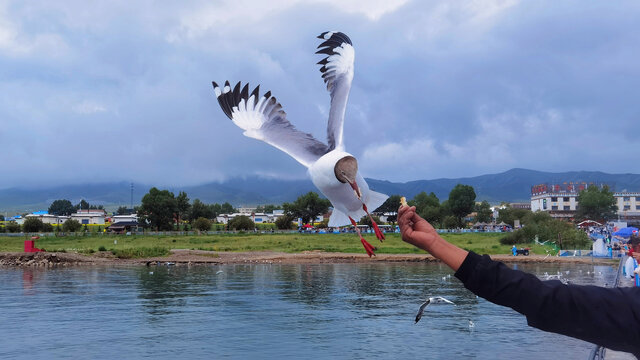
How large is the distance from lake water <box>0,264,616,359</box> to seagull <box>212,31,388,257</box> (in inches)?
654

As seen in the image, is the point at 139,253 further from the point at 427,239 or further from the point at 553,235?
the point at 427,239

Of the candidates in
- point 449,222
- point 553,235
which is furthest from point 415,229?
point 449,222

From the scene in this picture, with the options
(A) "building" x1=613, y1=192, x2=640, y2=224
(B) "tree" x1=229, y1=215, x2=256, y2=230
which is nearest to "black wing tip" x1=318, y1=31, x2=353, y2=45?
(B) "tree" x1=229, y1=215, x2=256, y2=230

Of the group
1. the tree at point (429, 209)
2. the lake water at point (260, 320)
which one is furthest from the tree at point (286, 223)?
the lake water at point (260, 320)

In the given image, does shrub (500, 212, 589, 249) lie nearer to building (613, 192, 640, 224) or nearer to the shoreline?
the shoreline

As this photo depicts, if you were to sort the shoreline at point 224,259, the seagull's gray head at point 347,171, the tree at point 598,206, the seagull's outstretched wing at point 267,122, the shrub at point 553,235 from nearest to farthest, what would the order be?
the seagull's gray head at point 347,171
the seagull's outstretched wing at point 267,122
the shoreline at point 224,259
the shrub at point 553,235
the tree at point 598,206

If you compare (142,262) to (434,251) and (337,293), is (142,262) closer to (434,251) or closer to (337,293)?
(337,293)

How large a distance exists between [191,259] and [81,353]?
3671 centimetres

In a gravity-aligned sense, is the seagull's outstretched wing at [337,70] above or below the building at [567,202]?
below

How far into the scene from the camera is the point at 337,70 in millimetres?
5566

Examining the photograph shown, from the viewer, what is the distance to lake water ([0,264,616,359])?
22.0 m

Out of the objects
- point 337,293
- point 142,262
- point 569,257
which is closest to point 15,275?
point 142,262

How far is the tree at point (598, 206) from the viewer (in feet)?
448

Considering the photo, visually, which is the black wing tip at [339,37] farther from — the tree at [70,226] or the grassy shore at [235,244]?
the tree at [70,226]
